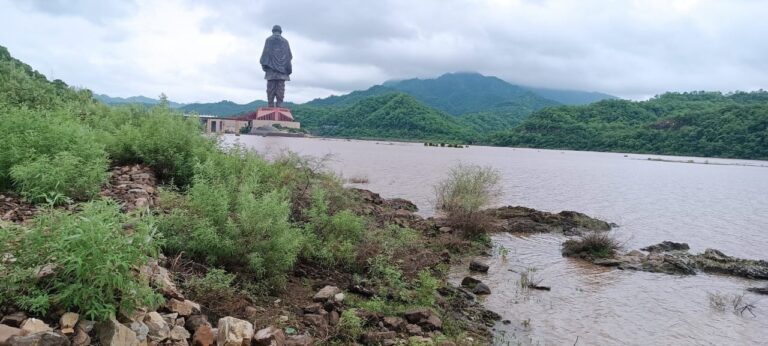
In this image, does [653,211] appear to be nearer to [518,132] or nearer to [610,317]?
[610,317]

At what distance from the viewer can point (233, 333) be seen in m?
5.53

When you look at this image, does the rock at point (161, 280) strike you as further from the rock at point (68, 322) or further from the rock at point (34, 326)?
the rock at point (34, 326)

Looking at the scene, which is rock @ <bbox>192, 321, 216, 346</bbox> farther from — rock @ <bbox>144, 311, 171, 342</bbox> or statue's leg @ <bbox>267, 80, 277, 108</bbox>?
statue's leg @ <bbox>267, 80, 277, 108</bbox>

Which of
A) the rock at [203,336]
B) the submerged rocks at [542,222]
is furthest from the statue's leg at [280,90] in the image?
the rock at [203,336]

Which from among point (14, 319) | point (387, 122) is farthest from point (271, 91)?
point (14, 319)

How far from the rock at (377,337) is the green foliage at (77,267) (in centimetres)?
327

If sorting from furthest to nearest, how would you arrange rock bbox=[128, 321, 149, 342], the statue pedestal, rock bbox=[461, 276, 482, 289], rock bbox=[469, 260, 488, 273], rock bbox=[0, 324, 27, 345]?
the statue pedestal < rock bbox=[469, 260, 488, 273] < rock bbox=[461, 276, 482, 289] < rock bbox=[128, 321, 149, 342] < rock bbox=[0, 324, 27, 345]

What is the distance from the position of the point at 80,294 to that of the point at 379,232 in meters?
9.14

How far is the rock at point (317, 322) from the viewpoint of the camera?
277 inches

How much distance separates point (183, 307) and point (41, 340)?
6.18ft

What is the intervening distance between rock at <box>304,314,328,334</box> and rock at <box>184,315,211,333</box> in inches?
71.2

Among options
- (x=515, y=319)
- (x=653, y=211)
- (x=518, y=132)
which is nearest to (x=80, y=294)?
(x=515, y=319)

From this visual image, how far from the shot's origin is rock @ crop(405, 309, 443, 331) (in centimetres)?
817

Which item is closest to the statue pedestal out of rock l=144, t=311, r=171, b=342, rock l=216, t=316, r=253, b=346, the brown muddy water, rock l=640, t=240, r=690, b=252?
the brown muddy water
